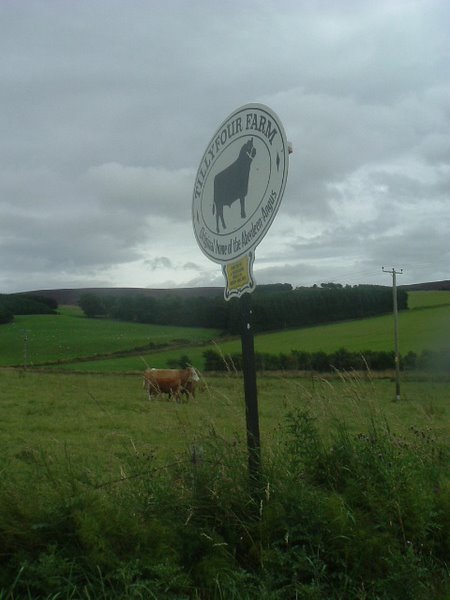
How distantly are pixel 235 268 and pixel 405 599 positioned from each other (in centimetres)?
210

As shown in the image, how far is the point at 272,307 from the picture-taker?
145 feet

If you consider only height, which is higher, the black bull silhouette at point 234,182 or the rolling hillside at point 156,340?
the black bull silhouette at point 234,182

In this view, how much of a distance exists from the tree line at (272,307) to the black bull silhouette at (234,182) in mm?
29646

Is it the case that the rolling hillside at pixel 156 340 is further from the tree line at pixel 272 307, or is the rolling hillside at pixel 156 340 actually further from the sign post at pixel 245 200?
the sign post at pixel 245 200

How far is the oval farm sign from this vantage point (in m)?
3.66

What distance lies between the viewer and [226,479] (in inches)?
134

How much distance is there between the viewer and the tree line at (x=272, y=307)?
3969cm

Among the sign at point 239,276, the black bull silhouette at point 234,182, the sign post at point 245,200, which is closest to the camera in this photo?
the sign post at point 245,200

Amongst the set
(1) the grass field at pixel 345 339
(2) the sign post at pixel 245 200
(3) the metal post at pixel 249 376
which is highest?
(2) the sign post at pixel 245 200

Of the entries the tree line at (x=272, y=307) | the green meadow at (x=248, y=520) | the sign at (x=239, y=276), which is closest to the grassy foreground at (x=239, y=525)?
the green meadow at (x=248, y=520)

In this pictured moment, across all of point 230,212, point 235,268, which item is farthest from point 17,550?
point 230,212

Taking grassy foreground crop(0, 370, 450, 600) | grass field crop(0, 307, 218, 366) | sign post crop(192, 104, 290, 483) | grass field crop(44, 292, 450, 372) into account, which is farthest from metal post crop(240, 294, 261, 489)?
grass field crop(0, 307, 218, 366)

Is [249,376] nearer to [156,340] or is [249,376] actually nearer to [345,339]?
[156,340]

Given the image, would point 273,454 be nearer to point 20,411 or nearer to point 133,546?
point 133,546
